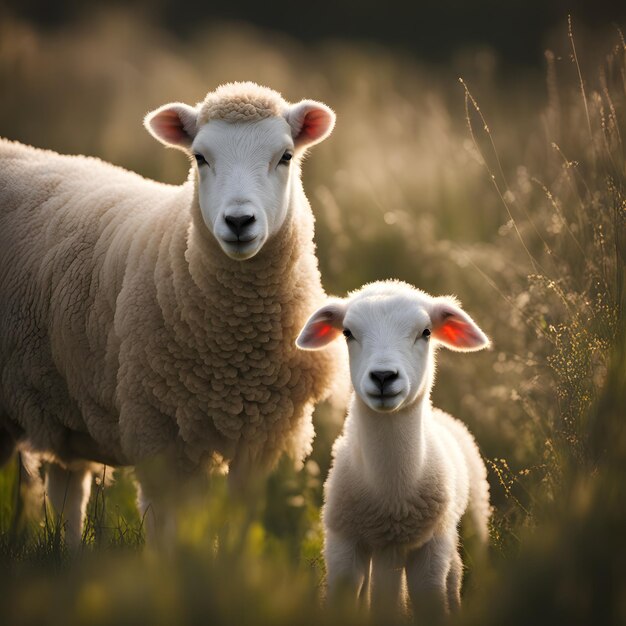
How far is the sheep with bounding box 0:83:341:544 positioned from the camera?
394 cm

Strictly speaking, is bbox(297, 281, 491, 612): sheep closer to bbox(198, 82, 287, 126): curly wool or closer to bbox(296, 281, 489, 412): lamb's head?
bbox(296, 281, 489, 412): lamb's head

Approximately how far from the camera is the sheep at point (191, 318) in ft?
12.9

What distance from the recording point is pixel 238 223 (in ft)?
11.8

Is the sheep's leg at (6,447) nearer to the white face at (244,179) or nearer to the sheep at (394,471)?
the white face at (244,179)

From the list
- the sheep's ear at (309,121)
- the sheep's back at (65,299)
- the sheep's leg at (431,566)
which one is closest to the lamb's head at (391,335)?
the sheep's leg at (431,566)

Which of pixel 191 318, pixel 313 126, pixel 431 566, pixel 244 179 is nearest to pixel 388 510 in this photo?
pixel 431 566

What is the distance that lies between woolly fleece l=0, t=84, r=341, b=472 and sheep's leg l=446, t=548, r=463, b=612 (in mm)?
790

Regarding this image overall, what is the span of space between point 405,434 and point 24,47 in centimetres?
926

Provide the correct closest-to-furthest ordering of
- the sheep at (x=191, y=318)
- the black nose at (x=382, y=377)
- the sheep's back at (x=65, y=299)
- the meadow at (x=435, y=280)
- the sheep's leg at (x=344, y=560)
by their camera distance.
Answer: the meadow at (x=435, y=280) < the black nose at (x=382, y=377) < the sheep's leg at (x=344, y=560) < the sheep at (x=191, y=318) < the sheep's back at (x=65, y=299)

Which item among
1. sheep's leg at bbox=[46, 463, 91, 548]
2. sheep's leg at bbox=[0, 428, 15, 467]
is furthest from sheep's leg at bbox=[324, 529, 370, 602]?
sheep's leg at bbox=[0, 428, 15, 467]

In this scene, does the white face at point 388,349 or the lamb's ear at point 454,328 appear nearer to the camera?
the white face at point 388,349

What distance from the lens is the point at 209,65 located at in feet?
45.3

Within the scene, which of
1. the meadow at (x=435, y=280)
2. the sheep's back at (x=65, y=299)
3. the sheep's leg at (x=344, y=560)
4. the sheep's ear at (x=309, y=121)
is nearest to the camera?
the meadow at (x=435, y=280)

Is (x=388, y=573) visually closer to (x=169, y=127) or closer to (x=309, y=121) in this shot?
(x=309, y=121)
